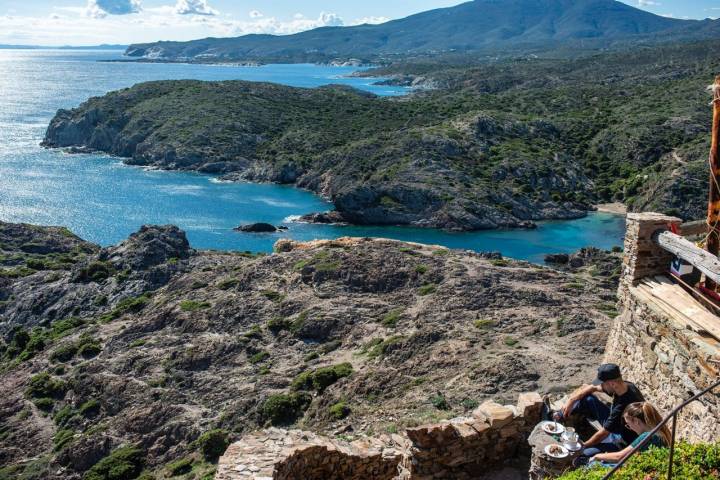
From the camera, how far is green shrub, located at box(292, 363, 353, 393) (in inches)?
935

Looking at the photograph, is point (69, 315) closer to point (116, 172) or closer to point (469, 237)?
point (469, 237)

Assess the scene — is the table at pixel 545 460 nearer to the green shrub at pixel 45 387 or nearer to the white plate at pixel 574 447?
the white plate at pixel 574 447

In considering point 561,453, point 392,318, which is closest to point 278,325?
point 392,318

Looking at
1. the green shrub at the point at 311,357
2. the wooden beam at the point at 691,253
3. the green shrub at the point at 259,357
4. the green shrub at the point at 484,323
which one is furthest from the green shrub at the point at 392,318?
the wooden beam at the point at 691,253

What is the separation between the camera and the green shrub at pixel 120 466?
70.9ft

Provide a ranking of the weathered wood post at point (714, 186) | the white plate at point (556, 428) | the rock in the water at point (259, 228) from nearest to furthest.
→ 1. the white plate at point (556, 428)
2. the weathered wood post at point (714, 186)
3. the rock in the water at point (259, 228)

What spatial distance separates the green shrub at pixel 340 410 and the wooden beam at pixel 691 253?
42.0ft

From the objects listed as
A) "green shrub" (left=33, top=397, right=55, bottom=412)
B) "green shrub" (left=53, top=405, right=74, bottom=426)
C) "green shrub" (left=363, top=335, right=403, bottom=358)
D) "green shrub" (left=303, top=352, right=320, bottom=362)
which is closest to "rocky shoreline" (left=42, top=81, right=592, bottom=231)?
"green shrub" (left=363, top=335, right=403, bottom=358)

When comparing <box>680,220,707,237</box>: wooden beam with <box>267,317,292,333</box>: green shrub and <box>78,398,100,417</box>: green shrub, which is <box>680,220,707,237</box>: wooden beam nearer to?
<box>267,317,292,333</box>: green shrub

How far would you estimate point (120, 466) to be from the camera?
22.0 metres

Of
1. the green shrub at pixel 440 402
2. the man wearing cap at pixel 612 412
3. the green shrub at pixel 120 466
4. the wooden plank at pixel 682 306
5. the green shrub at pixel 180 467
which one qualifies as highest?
the wooden plank at pixel 682 306

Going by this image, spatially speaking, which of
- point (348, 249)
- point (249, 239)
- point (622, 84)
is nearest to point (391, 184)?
point (249, 239)

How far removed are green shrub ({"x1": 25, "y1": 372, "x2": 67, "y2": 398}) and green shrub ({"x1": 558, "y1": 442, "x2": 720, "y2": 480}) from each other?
27704mm

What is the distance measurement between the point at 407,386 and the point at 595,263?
4089cm
